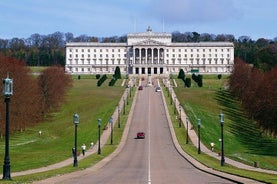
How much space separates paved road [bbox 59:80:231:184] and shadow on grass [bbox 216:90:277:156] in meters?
8.99

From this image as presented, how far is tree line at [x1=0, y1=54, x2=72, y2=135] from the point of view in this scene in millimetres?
70562

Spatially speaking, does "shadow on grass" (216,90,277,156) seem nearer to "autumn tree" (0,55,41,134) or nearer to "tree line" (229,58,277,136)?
"tree line" (229,58,277,136)

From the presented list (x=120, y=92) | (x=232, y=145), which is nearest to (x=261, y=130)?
(x=232, y=145)

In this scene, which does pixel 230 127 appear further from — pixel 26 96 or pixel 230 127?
pixel 26 96

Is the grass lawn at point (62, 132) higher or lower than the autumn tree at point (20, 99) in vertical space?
lower

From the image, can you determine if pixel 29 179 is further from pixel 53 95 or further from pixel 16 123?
pixel 53 95

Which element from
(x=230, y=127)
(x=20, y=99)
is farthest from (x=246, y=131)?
(x=20, y=99)

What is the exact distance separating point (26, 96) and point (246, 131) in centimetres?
3005

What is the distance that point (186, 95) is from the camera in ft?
384

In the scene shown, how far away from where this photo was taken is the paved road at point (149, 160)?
27.4 meters

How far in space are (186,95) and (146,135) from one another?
4610 centimetres

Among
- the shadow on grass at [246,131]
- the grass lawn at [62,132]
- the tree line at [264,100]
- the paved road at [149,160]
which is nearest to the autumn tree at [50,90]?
the grass lawn at [62,132]

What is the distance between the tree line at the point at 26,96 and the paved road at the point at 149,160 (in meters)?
13.0

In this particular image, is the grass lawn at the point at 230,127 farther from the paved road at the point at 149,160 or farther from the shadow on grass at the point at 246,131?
the paved road at the point at 149,160
